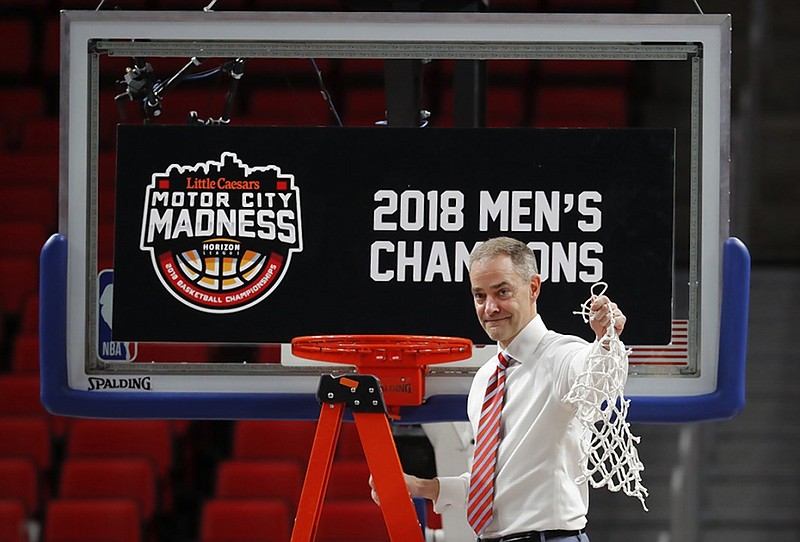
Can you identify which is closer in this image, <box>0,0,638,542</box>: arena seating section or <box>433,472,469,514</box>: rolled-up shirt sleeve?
<box>433,472,469,514</box>: rolled-up shirt sleeve

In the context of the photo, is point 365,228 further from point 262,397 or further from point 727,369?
point 727,369

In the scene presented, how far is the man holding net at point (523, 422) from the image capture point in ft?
10.9

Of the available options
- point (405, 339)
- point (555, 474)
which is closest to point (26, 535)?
point (405, 339)

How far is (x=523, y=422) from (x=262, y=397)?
0.91m

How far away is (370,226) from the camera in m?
3.95

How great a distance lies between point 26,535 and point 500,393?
4228 millimetres

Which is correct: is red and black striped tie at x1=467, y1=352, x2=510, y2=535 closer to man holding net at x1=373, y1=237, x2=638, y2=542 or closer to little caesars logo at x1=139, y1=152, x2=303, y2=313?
man holding net at x1=373, y1=237, x2=638, y2=542

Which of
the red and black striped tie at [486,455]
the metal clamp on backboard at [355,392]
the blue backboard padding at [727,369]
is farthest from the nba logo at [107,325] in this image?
the blue backboard padding at [727,369]

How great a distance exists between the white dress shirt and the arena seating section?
1.42m

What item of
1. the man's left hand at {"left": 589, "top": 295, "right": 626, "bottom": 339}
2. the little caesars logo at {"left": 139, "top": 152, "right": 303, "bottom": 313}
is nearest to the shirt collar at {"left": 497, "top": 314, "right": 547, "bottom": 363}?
the man's left hand at {"left": 589, "top": 295, "right": 626, "bottom": 339}

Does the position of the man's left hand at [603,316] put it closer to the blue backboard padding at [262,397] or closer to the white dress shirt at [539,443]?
the white dress shirt at [539,443]

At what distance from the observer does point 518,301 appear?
3.38 metres

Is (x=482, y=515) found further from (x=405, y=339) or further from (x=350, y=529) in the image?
(x=350, y=529)

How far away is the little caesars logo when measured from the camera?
3.93 meters
